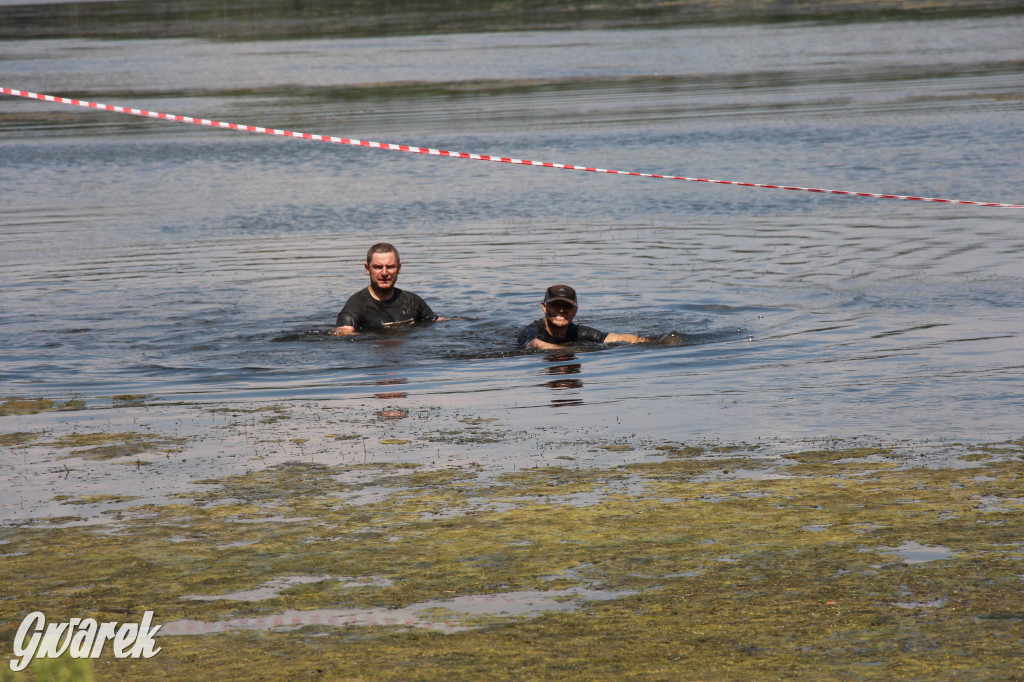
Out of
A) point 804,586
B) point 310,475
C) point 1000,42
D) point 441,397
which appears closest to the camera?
point 804,586

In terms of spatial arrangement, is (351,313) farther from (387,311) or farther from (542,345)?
(542,345)

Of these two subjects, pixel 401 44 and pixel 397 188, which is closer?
pixel 397 188

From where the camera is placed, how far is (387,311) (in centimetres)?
1251

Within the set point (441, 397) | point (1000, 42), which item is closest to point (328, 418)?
point (441, 397)

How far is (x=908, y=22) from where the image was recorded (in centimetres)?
4709

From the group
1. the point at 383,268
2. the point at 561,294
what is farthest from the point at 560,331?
the point at 383,268

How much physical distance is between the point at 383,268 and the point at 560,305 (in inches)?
80.4

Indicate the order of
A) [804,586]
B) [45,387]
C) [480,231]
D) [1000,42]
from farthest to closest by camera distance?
1. [1000,42]
2. [480,231]
3. [45,387]
4. [804,586]

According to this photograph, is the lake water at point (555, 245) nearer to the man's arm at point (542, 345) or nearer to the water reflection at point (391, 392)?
the water reflection at point (391, 392)

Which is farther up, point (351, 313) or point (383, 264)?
point (383, 264)

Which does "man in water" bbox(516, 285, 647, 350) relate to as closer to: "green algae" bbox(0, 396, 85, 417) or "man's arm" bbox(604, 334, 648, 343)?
"man's arm" bbox(604, 334, 648, 343)

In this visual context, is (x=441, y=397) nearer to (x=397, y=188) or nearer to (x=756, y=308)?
(x=756, y=308)

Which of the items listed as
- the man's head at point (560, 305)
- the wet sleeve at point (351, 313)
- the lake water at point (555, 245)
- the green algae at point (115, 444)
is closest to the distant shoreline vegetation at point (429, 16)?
the lake water at point (555, 245)

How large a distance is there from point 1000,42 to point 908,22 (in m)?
8.20
